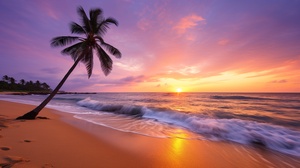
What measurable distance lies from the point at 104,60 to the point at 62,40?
2.84 metres

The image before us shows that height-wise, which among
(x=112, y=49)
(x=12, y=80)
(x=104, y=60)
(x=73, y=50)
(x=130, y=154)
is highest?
(x=12, y=80)

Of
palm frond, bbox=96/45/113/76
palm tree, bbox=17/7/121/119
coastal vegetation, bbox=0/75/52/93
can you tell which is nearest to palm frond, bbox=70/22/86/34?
palm tree, bbox=17/7/121/119

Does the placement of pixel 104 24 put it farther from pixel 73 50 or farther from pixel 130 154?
pixel 130 154

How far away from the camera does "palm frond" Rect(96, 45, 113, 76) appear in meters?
9.82

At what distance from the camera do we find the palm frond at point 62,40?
897 centimetres

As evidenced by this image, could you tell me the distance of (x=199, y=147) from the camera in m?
4.63

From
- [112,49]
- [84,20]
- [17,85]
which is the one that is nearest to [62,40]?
[84,20]

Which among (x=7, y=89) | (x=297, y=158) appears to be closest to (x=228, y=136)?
(x=297, y=158)

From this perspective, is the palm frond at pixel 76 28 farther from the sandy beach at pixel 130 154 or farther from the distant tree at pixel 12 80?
the distant tree at pixel 12 80

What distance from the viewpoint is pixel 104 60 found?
10070 millimetres

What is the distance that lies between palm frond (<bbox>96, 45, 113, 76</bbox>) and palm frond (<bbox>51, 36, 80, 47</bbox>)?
1.61 m

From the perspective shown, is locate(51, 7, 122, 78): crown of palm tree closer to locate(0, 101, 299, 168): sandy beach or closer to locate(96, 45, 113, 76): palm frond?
locate(96, 45, 113, 76): palm frond

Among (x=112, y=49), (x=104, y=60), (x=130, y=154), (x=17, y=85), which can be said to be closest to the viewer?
(x=130, y=154)

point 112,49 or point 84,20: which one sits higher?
point 84,20
